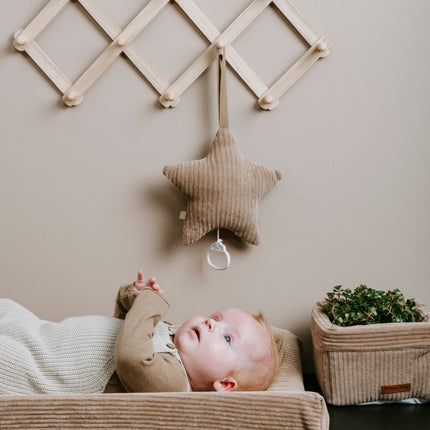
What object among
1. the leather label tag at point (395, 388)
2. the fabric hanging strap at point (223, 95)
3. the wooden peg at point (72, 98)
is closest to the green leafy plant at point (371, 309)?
the leather label tag at point (395, 388)

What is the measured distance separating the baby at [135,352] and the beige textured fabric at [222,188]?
24 centimetres

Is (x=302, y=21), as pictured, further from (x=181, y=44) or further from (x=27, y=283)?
(x=27, y=283)

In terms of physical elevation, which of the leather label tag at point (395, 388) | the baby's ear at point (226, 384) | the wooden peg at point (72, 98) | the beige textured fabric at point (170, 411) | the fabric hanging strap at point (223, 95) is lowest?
the leather label tag at point (395, 388)

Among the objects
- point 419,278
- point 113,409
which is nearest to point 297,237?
point 419,278

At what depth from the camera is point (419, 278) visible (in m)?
1.61

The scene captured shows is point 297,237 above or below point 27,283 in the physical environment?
below

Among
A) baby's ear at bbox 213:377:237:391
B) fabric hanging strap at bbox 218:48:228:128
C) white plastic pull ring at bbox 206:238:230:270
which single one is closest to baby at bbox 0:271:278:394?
baby's ear at bbox 213:377:237:391

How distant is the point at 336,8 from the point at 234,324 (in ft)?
2.72

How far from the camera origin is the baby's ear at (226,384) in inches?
49.5

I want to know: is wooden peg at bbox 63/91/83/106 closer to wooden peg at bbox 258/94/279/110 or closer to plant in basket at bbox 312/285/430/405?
wooden peg at bbox 258/94/279/110

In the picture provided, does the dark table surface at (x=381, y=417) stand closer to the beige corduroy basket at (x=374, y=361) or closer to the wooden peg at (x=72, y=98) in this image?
the beige corduroy basket at (x=374, y=361)

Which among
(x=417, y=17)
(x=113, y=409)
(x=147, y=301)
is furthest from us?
(x=417, y=17)

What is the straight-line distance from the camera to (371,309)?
139 centimetres

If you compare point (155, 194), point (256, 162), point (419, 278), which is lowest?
point (419, 278)
